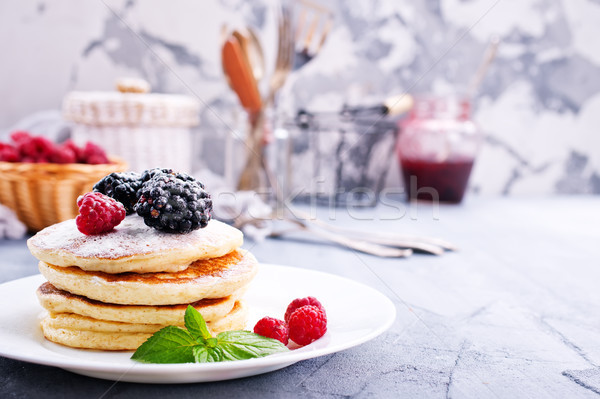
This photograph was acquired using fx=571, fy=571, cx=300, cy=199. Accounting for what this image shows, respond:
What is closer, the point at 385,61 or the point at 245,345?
the point at 245,345

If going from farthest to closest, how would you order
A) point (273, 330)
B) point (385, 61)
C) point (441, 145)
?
point (385, 61)
point (441, 145)
point (273, 330)

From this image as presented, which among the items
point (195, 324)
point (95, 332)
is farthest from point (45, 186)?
point (195, 324)

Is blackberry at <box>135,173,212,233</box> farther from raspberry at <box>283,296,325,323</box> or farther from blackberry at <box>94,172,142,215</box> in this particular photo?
raspberry at <box>283,296,325,323</box>

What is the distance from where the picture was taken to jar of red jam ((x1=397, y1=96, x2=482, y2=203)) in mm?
2143

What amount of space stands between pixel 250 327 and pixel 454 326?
12.9 inches

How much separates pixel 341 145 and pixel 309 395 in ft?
5.00

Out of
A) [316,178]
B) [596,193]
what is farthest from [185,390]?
[596,193]

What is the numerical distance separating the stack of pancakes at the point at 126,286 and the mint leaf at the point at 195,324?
0.04 m

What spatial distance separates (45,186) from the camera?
4.84 ft

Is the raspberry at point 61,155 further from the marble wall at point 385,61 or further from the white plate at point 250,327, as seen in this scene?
the marble wall at point 385,61

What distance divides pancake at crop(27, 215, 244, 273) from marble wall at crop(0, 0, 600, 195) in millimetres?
1380

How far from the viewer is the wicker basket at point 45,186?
1453mm

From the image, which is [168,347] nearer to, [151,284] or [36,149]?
[151,284]

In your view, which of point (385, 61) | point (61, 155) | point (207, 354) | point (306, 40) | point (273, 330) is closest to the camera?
point (207, 354)
